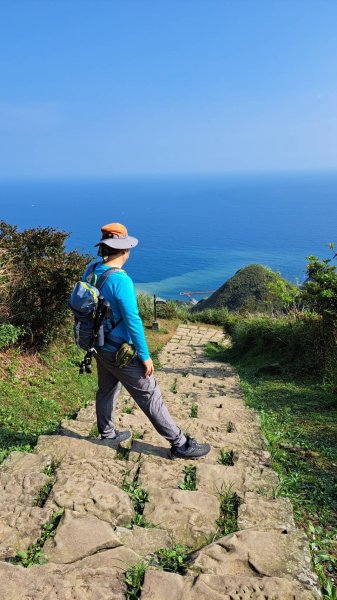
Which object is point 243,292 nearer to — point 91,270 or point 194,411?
point 194,411

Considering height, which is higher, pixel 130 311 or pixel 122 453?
pixel 130 311

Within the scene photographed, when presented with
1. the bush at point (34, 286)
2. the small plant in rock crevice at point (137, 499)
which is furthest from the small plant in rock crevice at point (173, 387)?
the small plant in rock crevice at point (137, 499)

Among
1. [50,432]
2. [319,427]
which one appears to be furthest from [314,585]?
[319,427]

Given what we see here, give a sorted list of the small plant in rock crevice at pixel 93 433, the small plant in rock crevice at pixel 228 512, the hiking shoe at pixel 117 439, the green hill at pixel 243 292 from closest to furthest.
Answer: the small plant in rock crevice at pixel 228 512 → the hiking shoe at pixel 117 439 → the small plant in rock crevice at pixel 93 433 → the green hill at pixel 243 292

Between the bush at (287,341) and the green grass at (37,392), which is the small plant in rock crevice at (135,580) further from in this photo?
the bush at (287,341)

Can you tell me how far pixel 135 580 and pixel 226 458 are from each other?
186cm

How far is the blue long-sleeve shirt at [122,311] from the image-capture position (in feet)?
11.7

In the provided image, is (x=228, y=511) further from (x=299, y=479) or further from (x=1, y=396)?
(x=1, y=396)

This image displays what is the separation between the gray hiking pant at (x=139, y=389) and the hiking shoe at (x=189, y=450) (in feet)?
0.14

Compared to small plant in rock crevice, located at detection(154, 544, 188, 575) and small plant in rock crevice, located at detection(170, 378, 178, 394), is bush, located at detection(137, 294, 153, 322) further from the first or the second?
small plant in rock crevice, located at detection(154, 544, 188, 575)

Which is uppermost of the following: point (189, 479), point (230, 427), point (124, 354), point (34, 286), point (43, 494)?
point (124, 354)

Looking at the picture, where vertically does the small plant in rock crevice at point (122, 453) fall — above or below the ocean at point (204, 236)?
above

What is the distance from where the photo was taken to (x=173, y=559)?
2545 millimetres

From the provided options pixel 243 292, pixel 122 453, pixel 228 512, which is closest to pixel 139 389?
pixel 122 453
